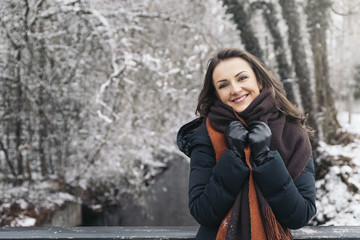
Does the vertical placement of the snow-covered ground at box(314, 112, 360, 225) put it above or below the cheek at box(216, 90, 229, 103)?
below

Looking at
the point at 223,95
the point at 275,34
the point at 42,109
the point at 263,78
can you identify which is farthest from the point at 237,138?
the point at 42,109

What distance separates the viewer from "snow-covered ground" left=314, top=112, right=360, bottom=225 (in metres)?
3.75

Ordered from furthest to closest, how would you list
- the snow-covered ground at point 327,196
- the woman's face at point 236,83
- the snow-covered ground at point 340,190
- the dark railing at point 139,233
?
the snow-covered ground at point 327,196
the snow-covered ground at point 340,190
the dark railing at point 139,233
the woman's face at point 236,83

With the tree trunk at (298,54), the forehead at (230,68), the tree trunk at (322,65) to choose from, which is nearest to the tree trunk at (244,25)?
the tree trunk at (298,54)

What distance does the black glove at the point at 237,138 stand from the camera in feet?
4.93

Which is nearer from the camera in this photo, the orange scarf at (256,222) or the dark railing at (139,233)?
the orange scarf at (256,222)

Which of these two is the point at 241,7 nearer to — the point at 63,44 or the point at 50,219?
the point at 63,44

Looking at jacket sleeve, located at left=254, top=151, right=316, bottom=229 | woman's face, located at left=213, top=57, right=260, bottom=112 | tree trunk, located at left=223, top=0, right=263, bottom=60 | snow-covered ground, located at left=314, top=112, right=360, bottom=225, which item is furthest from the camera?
tree trunk, located at left=223, top=0, right=263, bottom=60

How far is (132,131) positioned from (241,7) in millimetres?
2856

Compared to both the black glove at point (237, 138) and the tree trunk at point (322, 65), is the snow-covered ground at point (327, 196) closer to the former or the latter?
the tree trunk at point (322, 65)

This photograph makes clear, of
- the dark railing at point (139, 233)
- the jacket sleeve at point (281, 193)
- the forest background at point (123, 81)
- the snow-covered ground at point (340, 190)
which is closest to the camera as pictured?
the jacket sleeve at point (281, 193)

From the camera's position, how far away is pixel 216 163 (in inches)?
65.6

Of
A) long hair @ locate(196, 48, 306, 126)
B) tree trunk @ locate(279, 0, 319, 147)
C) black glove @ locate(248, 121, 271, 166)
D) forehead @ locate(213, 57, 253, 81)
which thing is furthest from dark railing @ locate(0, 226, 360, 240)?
tree trunk @ locate(279, 0, 319, 147)

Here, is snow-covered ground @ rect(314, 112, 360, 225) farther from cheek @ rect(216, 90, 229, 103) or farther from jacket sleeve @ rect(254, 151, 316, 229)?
cheek @ rect(216, 90, 229, 103)
